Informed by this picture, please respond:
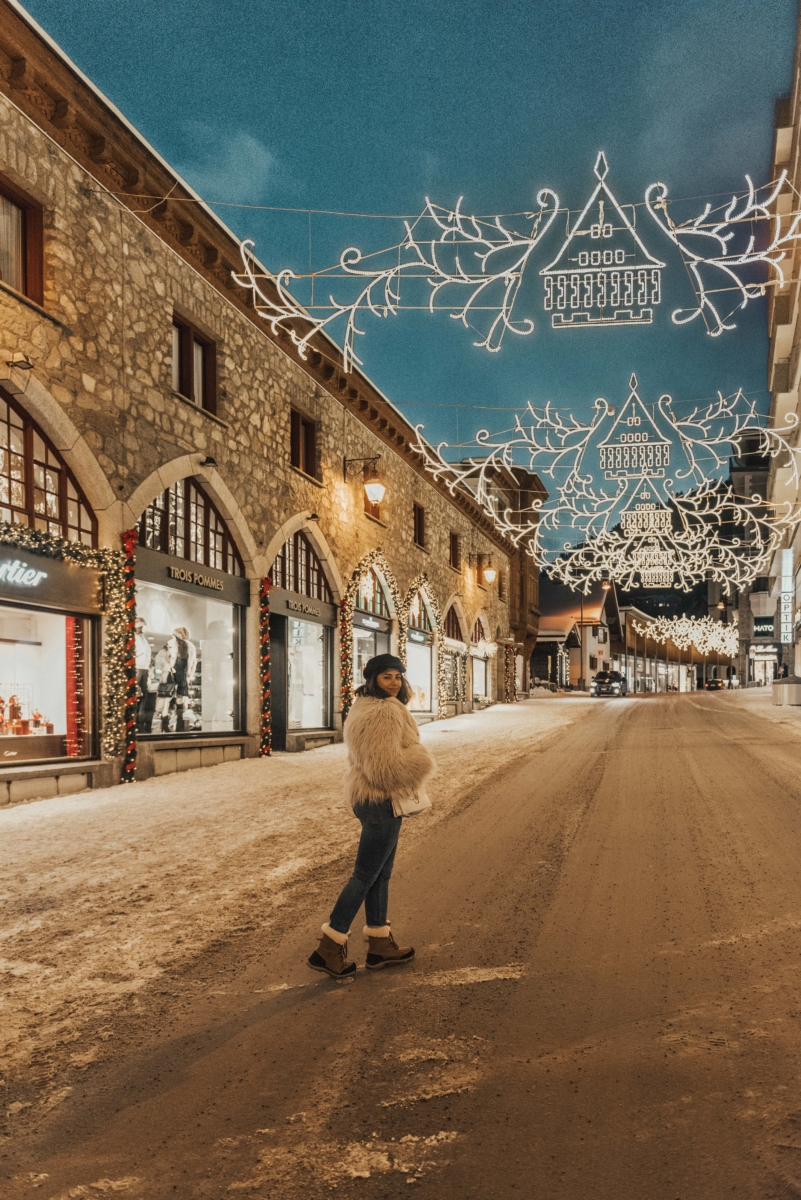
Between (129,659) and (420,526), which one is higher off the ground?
(420,526)

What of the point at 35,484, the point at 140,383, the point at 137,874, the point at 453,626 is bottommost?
the point at 137,874

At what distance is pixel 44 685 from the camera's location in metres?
10.6

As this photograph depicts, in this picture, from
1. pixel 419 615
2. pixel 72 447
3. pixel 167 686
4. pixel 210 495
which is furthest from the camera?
pixel 419 615

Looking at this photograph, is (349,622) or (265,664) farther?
(349,622)

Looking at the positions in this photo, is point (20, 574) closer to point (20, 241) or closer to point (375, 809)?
point (20, 241)

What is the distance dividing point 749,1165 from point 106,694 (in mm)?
9796

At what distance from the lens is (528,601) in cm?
4734

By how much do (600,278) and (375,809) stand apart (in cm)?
610

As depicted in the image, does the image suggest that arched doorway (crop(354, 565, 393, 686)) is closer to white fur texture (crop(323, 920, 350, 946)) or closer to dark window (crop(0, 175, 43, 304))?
dark window (crop(0, 175, 43, 304))

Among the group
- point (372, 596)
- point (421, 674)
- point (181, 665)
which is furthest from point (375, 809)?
point (421, 674)

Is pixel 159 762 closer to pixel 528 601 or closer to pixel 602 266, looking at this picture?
pixel 602 266

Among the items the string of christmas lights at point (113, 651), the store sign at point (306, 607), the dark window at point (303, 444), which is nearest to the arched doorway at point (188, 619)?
the string of christmas lights at point (113, 651)

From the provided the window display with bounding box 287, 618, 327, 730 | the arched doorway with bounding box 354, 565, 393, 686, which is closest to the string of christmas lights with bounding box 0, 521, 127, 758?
the window display with bounding box 287, 618, 327, 730

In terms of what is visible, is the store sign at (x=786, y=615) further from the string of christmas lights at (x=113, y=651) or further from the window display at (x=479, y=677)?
the string of christmas lights at (x=113, y=651)
